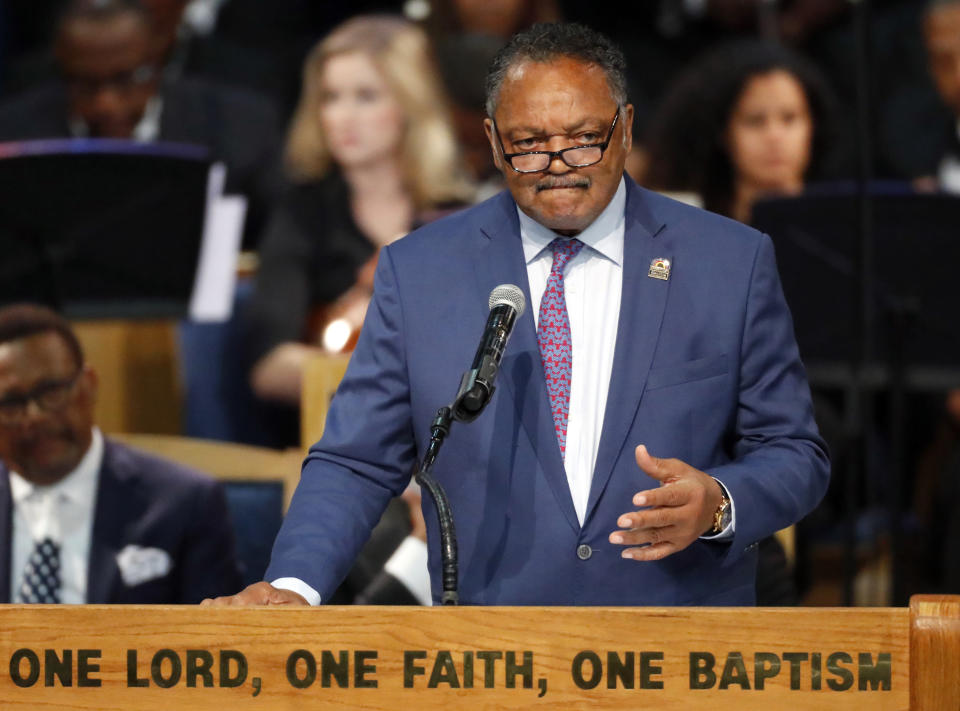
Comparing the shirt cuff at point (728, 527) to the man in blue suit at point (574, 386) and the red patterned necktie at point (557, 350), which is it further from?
the red patterned necktie at point (557, 350)

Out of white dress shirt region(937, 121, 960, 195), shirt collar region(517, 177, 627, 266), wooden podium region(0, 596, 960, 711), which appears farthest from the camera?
white dress shirt region(937, 121, 960, 195)

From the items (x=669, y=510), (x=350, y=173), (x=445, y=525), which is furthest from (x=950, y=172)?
(x=445, y=525)

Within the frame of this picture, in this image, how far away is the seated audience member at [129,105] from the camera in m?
5.23

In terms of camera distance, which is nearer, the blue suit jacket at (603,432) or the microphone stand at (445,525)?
the microphone stand at (445,525)

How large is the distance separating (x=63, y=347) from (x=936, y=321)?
2.16m

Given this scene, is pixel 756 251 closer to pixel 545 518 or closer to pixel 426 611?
pixel 545 518

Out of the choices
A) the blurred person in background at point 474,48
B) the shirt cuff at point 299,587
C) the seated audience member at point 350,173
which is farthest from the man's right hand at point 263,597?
the blurred person in background at point 474,48

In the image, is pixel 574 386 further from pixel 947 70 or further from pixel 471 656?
pixel 947 70

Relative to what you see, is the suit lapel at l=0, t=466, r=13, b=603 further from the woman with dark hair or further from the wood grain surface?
the woman with dark hair

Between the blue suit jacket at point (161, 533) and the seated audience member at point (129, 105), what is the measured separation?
6.57 feet

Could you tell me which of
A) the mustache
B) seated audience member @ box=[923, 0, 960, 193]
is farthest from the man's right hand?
seated audience member @ box=[923, 0, 960, 193]

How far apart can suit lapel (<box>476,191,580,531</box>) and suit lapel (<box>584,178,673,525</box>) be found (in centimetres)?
6

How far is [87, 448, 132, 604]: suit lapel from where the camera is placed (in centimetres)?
341

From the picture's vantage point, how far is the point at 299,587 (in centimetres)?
204
